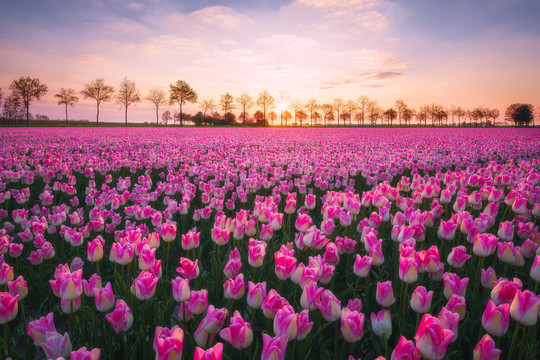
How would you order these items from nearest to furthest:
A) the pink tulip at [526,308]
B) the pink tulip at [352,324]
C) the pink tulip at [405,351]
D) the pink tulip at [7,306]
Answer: the pink tulip at [405,351]
the pink tulip at [526,308]
the pink tulip at [352,324]
the pink tulip at [7,306]

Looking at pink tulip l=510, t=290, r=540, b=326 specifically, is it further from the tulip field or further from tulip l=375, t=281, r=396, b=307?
tulip l=375, t=281, r=396, b=307

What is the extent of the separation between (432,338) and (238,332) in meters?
0.82

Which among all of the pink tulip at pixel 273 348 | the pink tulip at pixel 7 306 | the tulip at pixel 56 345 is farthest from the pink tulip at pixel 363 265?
the pink tulip at pixel 7 306

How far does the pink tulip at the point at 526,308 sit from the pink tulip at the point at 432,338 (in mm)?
440

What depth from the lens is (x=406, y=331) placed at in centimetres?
196

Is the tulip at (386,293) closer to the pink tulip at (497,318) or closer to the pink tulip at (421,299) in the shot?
the pink tulip at (421,299)

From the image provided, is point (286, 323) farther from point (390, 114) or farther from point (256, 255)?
point (390, 114)

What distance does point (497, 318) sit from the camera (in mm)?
1405

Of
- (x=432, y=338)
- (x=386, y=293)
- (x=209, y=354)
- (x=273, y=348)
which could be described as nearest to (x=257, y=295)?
(x=273, y=348)

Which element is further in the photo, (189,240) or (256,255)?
(189,240)

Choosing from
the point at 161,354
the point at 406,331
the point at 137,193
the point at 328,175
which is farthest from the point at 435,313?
the point at 137,193

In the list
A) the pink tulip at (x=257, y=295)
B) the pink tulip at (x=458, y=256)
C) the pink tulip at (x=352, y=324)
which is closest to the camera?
the pink tulip at (x=352, y=324)

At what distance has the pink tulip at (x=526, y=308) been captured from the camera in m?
1.36

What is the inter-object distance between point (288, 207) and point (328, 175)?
9.28 ft
